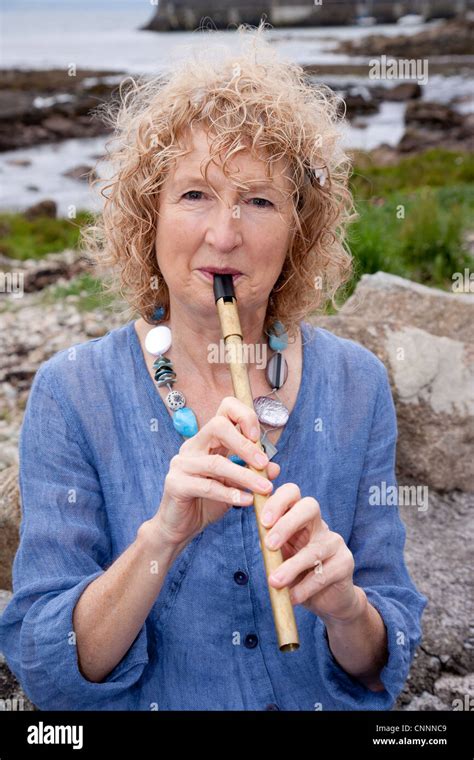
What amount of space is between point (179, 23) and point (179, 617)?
69.5m

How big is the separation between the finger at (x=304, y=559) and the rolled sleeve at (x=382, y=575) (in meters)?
0.39

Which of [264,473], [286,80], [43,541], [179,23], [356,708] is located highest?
[179,23]

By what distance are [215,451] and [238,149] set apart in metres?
0.61

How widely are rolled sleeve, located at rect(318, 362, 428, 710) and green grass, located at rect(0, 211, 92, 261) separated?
31.8 feet

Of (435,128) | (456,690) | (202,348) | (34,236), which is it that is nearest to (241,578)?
(202,348)

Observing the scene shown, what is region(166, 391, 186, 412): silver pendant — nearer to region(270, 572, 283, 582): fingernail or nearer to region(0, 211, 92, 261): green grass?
region(270, 572, 283, 582): fingernail

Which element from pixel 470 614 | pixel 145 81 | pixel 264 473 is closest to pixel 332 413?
pixel 264 473

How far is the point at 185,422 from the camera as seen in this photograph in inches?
72.8

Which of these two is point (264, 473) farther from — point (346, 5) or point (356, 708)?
point (346, 5)

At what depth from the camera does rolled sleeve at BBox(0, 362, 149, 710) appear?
1662mm

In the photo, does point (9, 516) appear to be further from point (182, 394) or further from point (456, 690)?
point (456, 690)

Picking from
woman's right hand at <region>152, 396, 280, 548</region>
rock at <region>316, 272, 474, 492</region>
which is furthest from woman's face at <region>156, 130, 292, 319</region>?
rock at <region>316, 272, 474, 492</region>

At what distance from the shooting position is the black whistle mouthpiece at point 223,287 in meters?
1.69
